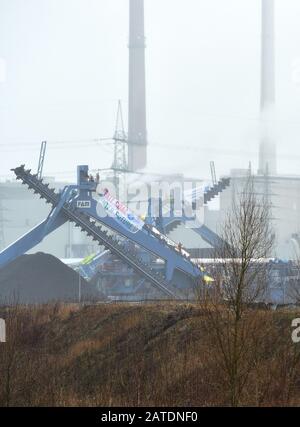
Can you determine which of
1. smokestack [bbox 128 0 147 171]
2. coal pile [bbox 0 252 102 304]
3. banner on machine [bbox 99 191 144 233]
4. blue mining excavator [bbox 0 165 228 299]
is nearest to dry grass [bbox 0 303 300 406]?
blue mining excavator [bbox 0 165 228 299]

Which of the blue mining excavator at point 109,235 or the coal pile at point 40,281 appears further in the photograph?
the coal pile at point 40,281

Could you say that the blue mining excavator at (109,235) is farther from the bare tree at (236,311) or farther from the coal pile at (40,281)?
the bare tree at (236,311)

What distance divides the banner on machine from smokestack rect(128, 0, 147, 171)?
47367mm

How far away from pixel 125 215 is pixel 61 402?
78.3 ft

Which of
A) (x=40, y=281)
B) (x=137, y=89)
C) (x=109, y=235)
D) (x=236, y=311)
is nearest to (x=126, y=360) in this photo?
(x=236, y=311)

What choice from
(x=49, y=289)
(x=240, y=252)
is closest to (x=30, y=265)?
(x=49, y=289)

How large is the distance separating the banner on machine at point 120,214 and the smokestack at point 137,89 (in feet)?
155

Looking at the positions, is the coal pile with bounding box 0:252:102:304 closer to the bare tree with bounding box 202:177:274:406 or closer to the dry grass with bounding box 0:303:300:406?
the dry grass with bounding box 0:303:300:406

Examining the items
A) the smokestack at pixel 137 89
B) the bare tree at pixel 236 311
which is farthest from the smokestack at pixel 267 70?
the bare tree at pixel 236 311

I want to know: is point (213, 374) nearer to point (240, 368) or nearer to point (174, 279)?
point (240, 368)

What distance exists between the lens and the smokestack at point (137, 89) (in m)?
89.2

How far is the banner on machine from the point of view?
136 feet

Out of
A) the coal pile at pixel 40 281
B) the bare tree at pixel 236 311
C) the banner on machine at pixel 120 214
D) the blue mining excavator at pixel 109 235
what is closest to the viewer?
the bare tree at pixel 236 311

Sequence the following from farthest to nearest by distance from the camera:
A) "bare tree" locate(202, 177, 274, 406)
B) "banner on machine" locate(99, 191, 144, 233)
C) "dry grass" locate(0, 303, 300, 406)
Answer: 1. "banner on machine" locate(99, 191, 144, 233)
2. "dry grass" locate(0, 303, 300, 406)
3. "bare tree" locate(202, 177, 274, 406)
